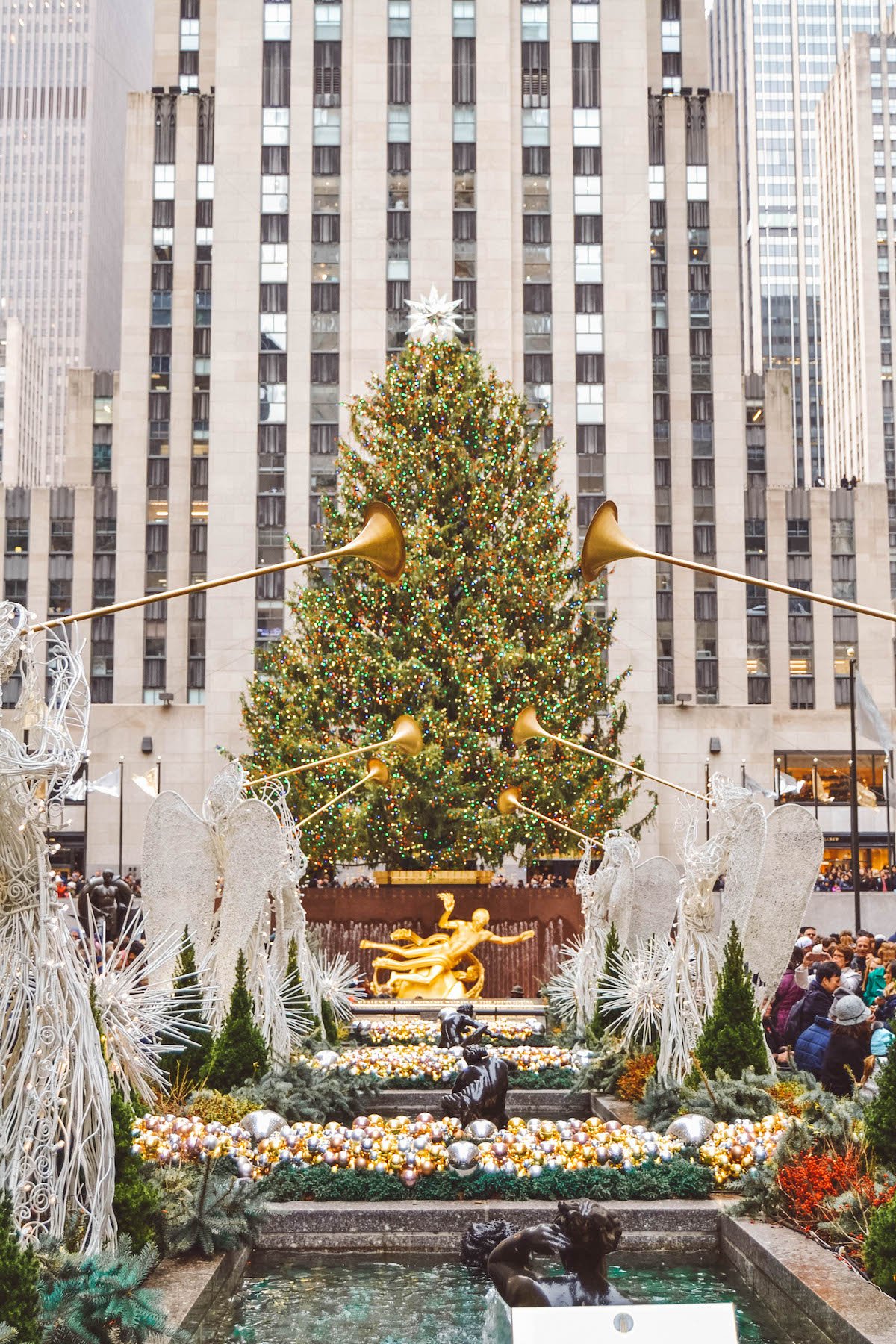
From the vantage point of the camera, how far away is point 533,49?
211 ft

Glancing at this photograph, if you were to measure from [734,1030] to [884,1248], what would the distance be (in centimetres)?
548

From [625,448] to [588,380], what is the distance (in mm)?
3575

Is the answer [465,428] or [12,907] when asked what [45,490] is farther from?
[12,907]

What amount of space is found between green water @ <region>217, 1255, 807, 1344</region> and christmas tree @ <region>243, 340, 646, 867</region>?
21.4 metres

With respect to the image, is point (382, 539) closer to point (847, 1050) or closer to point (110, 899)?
point (847, 1050)

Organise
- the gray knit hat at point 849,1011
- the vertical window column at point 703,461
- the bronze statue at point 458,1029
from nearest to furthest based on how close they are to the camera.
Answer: the gray knit hat at point 849,1011 → the bronze statue at point 458,1029 → the vertical window column at point 703,461

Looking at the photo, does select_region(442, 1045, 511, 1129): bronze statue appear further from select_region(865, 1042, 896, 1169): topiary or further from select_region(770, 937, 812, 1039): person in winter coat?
select_region(770, 937, 812, 1039): person in winter coat

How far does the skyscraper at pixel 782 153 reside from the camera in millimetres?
156875

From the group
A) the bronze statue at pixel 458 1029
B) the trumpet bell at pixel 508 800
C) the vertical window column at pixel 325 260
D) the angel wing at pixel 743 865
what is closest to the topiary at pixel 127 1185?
the angel wing at pixel 743 865

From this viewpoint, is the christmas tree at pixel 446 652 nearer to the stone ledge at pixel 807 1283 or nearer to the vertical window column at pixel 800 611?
the stone ledge at pixel 807 1283

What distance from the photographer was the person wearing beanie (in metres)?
12.1

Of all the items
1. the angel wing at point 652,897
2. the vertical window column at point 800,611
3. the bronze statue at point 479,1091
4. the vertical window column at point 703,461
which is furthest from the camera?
the vertical window column at point 800,611

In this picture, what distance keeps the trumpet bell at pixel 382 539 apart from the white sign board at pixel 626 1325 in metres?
5.69

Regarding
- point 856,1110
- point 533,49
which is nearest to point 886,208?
point 533,49
